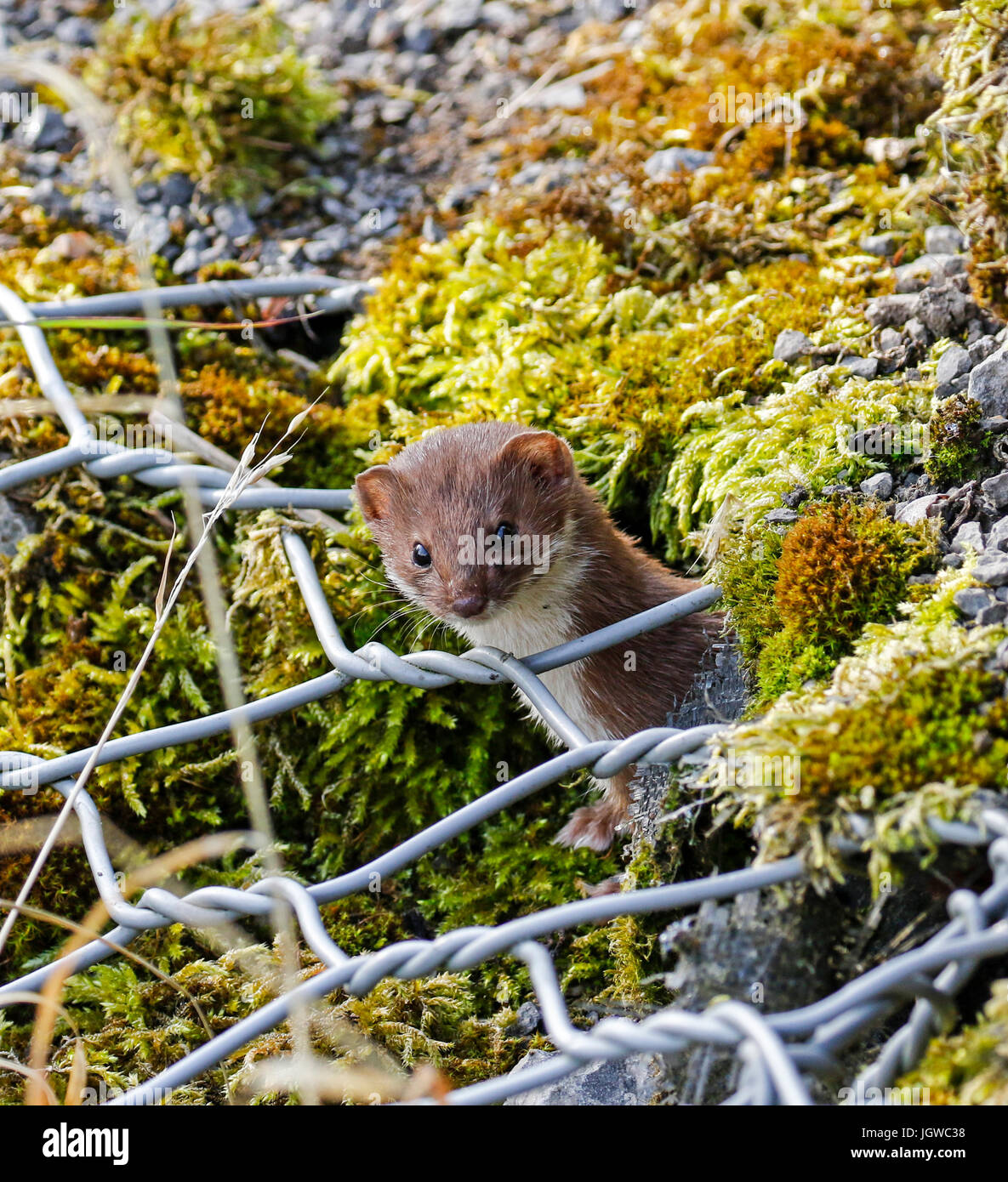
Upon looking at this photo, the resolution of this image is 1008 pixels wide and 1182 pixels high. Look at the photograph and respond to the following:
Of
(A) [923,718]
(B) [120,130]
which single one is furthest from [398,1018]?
(B) [120,130]

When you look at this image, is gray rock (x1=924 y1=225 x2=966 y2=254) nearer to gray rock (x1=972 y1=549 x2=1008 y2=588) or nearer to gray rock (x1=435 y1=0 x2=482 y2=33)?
gray rock (x1=972 y1=549 x2=1008 y2=588)

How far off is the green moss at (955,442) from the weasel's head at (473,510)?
103 centimetres

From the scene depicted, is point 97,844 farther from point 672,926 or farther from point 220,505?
point 672,926

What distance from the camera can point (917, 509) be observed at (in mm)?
2604

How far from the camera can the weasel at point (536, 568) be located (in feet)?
10.3

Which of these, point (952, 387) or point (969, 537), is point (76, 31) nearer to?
point (952, 387)

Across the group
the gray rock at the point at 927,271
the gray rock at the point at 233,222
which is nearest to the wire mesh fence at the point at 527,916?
the gray rock at the point at 233,222

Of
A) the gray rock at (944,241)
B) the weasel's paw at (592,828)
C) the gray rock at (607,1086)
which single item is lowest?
the gray rock at (607,1086)

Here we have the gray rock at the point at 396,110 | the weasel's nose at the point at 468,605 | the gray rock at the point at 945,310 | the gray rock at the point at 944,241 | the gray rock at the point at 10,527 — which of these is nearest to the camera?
the weasel's nose at the point at 468,605

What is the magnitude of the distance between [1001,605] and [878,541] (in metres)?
0.47

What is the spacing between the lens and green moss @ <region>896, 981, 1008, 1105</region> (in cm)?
152

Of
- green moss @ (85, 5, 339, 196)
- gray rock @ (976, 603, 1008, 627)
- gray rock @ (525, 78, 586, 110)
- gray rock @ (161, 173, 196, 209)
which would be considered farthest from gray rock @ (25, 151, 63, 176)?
gray rock @ (976, 603, 1008, 627)

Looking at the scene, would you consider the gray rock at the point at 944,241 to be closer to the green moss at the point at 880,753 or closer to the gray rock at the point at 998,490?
the gray rock at the point at 998,490

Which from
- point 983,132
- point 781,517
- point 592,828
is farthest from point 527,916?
point 983,132
